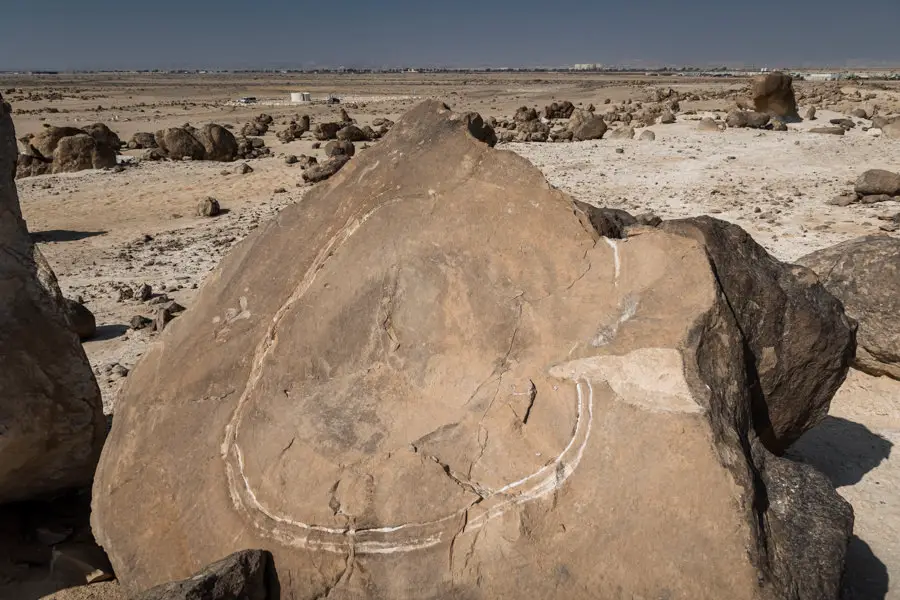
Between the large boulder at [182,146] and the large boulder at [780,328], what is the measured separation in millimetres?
14427

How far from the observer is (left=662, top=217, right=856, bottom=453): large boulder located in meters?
2.98

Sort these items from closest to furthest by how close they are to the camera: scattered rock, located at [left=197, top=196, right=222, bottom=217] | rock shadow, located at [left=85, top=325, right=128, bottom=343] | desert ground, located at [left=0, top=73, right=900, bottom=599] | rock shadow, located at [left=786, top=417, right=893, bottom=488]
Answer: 1. rock shadow, located at [left=786, top=417, right=893, bottom=488]
2. desert ground, located at [left=0, top=73, right=900, bottom=599]
3. rock shadow, located at [left=85, top=325, right=128, bottom=343]
4. scattered rock, located at [left=197, top=196, right=222, bottom=217]

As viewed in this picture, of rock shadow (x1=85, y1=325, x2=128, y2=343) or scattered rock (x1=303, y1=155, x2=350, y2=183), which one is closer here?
rock shadow (x1=85, y1=325, x2=128, y2=343)

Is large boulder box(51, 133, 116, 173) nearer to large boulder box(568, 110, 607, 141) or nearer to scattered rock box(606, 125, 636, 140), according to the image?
large boulder box(568, 110, 607, 141)

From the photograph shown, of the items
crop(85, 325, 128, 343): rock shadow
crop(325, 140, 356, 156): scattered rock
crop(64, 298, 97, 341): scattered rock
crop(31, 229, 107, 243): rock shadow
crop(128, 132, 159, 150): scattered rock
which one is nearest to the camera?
crop(64, 298, 97, 341): scattered rock

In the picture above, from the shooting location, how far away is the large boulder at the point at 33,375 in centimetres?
304

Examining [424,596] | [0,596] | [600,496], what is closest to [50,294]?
[0,596]

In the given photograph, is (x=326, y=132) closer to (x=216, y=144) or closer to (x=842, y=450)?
(x=216, y=144)

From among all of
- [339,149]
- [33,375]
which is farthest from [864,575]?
[339,149]

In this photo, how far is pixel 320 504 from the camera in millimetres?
2441

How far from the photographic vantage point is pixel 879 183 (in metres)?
9.23

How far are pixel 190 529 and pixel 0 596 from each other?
1.08 meters

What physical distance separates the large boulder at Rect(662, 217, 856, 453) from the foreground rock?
6.99 ft

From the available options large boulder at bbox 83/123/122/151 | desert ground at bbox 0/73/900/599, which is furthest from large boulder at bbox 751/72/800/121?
large boulder at bbox 83/123/122/151
